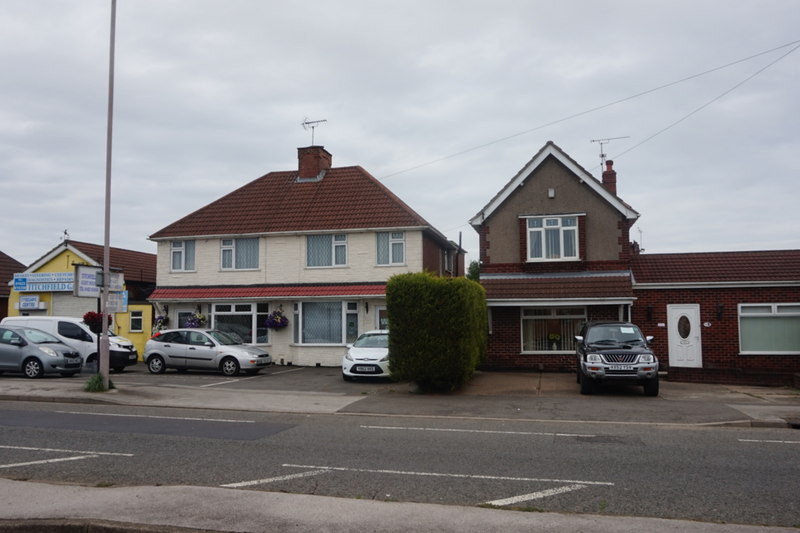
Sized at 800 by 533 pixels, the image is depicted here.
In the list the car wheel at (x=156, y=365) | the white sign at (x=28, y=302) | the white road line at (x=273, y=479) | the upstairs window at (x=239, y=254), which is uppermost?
the upstairs window at (x=239, y=254)

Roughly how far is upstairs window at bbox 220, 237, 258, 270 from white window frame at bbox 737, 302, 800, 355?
17.7 m

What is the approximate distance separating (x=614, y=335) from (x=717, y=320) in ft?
22.3

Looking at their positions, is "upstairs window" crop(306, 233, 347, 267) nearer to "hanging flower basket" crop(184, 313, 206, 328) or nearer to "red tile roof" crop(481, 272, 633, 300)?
"hanging flower basket" crop(184, 313, 206, 328)

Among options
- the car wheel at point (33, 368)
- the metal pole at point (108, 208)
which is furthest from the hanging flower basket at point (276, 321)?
the metal pole at point (108, 208)

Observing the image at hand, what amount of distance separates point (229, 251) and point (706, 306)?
1791 centimetres

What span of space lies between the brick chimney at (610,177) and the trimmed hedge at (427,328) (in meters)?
12.7

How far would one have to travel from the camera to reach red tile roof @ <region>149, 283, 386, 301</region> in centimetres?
2427

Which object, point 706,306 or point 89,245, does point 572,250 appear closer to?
point 706,306

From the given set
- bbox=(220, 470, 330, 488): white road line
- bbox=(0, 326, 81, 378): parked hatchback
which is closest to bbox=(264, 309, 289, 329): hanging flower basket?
bbox=(0, 326, 81, 378): parked hatchback

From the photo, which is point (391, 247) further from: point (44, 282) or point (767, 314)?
point (44, 282)

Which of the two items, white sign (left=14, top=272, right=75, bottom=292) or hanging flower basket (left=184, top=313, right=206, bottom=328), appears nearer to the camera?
hanging flower basket (left=184, top=313, right=206, bottom=328)

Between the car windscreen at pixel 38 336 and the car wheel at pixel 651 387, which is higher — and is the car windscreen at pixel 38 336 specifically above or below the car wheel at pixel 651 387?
above

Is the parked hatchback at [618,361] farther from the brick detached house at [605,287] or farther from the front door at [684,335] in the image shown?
the front door at [684,335]

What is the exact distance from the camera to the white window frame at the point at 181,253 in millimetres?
27125
